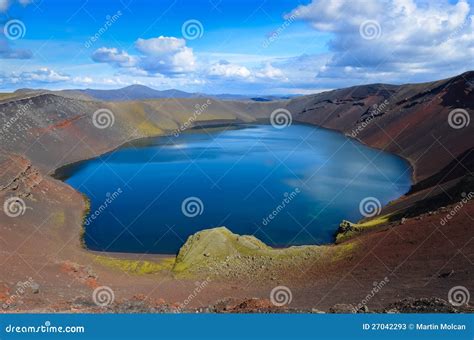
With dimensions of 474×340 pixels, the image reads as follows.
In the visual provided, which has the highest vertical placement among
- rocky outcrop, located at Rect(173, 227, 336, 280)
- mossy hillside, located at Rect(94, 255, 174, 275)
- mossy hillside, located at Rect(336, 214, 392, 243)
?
mossy hillside, located at Rect(336, 214, 392, 243)

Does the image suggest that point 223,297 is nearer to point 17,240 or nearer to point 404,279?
point 404,279

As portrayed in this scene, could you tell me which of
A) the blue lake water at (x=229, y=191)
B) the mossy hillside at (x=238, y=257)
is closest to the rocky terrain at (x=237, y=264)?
the mossy hillside at (x=238, y=257)

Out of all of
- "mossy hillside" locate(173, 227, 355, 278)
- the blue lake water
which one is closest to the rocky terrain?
"mossy hillside" locate(173, 227, 355, 278)

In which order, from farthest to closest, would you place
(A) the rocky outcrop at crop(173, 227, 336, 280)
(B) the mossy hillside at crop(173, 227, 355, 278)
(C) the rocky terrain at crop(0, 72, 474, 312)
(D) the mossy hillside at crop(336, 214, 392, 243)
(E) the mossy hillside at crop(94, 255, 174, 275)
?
(D) the mossy hillside at crop(336, 214, 392, 243) < (E) the mossy hillside at crop(94, 255, 174, 275) < (B) the mossy hillside at crop(173, 227, 355, 278) < (A) the rocky outcrop at crop(173, 227, 336, 280) < (C) the rocky terrain at crop(0, 72, 474, 312)

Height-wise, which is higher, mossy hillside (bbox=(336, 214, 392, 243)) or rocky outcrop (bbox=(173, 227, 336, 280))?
mossy hillside (bbox=(336, 214, 392, 243))

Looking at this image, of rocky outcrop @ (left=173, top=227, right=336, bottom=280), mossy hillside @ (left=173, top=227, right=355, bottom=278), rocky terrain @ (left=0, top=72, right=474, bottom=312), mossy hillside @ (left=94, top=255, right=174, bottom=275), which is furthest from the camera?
mossy hillside @ (left=94, top=255, right=174, bottom=275)

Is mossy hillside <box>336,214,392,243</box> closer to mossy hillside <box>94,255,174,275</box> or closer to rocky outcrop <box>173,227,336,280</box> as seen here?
rocky outcrop <box>173,227,336,280</box>

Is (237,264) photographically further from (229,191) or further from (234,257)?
(229,191)

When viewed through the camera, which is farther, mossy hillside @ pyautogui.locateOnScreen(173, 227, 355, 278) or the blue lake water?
the blue lake water

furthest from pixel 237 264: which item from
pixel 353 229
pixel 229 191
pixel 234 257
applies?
pixel 229 191
